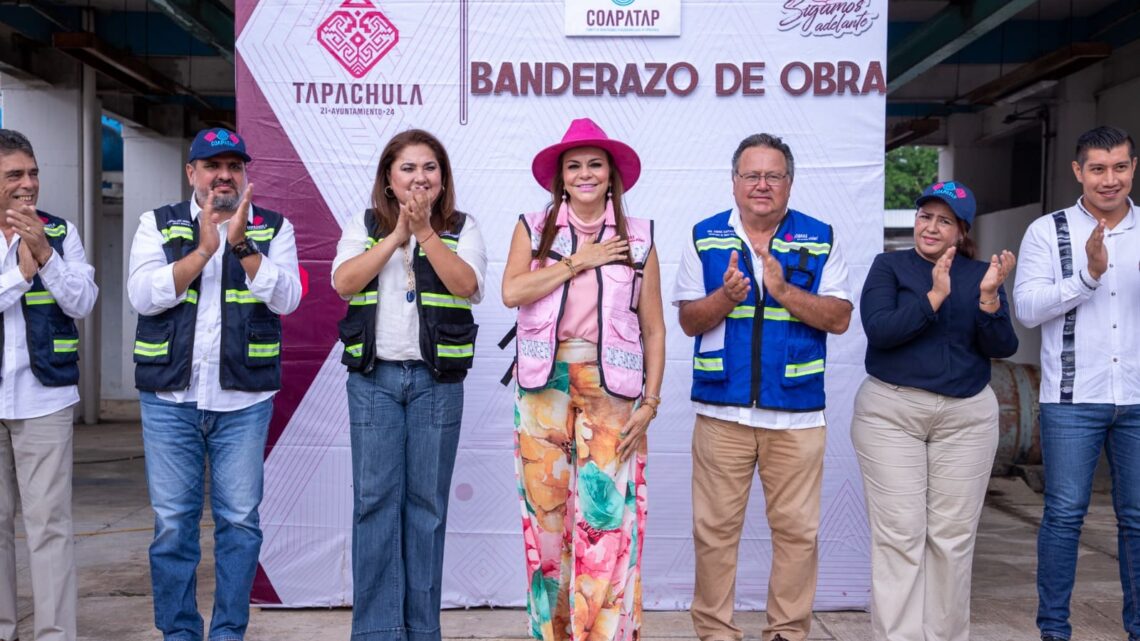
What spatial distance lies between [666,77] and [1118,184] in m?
1.66

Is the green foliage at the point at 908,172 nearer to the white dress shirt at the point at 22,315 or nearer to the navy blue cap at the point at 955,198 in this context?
the navy blue cap at the point at 955,198

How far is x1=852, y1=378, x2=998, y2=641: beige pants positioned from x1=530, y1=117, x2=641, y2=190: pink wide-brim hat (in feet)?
3.69

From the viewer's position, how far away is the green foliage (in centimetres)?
3547

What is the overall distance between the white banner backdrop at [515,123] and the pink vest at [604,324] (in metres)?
0.90

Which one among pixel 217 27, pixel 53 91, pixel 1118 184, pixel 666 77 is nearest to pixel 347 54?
pixel 666 77

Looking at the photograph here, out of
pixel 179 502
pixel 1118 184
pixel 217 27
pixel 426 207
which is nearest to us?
pixel 426 207

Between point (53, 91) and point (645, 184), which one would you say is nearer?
point (645, 184)

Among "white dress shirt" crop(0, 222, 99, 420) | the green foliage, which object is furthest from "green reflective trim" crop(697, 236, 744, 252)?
the green foliage

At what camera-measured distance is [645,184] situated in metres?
4.27

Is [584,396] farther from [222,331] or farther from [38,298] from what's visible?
[38,298]

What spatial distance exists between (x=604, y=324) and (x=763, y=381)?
58 centimetres

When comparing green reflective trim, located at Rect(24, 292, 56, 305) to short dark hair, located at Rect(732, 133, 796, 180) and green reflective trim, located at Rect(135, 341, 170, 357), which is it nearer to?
green reflective trim, located at Rect(135, 341, 170, 357)

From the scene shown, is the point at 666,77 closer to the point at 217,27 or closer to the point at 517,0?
the point at 517,0

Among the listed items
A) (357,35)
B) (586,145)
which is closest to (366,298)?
(586,145)
